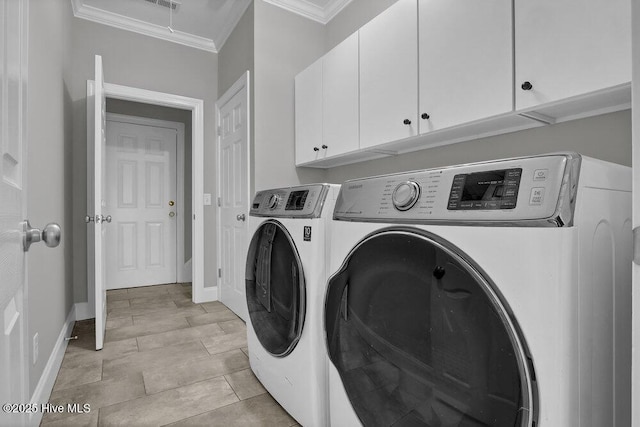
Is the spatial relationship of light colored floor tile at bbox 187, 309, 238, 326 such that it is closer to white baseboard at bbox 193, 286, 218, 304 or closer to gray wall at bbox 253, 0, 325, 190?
→ white baseboard at bbox 193, 286, 218, 304

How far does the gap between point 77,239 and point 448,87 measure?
10.4 ft

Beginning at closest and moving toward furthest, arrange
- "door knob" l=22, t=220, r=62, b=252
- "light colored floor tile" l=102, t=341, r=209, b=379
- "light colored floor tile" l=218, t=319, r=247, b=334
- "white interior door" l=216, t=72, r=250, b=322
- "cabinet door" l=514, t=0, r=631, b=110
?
1. "door knob" l=22, t=220, r=62, b=252
2. "cabinet door" l=514, t=0, r=631, b=110
3. "light colored floor tile" l=102, t=341, r=209, b=379
4. "light colored floor tile" l=218, t=319, r=247, b=334
5. "white interior door" l=216, t=72, r=250, b=322

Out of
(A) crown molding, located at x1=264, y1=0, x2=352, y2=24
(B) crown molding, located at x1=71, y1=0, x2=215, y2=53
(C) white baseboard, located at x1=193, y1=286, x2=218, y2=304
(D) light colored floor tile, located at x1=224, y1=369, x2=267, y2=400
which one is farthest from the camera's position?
(C) white baseboard, located at x1=193, y1=286, x2=218, y2=304

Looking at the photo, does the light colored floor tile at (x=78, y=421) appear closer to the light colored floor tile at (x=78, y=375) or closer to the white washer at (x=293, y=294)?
the light colored floor tile at (x=78, y=375)

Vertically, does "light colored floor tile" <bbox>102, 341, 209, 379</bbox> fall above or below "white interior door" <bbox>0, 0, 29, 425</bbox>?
below

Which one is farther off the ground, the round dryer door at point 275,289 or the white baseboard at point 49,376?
the round dryer door at point 275,289

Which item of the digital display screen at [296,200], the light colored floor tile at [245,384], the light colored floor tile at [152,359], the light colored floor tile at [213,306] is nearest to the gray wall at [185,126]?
the light colored floor tile at [213,306]

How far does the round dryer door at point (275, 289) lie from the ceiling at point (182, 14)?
6.99 ft

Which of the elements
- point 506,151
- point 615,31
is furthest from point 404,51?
point 615,31

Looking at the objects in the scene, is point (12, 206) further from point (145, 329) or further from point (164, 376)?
point (145, 329)

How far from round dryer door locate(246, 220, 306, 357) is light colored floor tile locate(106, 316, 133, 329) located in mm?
1538

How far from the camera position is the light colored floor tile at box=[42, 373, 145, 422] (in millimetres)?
1541

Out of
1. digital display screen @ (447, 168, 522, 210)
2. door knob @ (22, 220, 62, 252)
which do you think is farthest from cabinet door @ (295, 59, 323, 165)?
door knob @ (22, 220, 62, 252)

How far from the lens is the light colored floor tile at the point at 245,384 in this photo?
5.34ft
